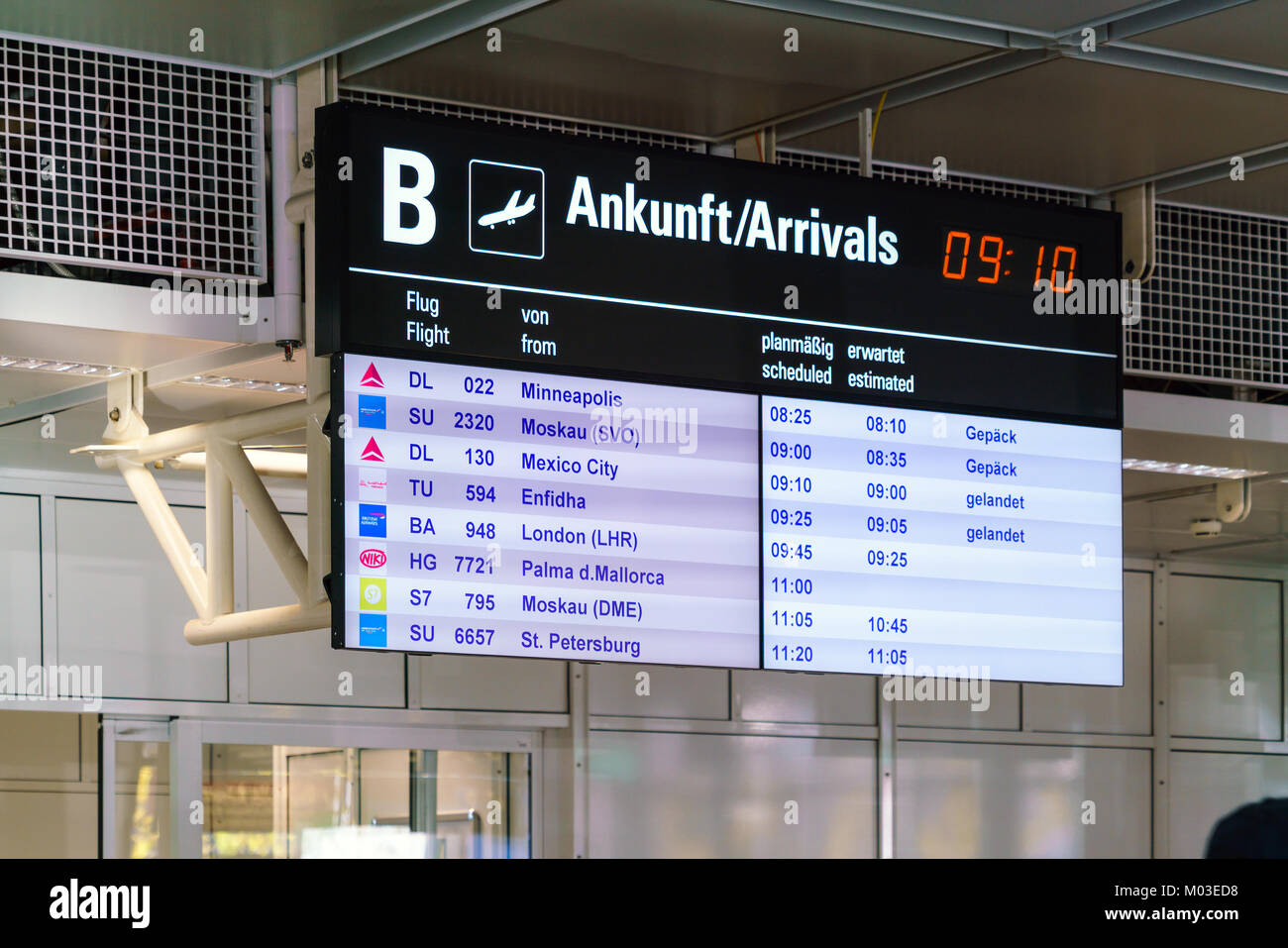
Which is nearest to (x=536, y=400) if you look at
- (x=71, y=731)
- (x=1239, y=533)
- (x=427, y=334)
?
(x=427, y=334)

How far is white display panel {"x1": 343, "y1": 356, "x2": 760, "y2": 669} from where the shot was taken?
422 centimetres

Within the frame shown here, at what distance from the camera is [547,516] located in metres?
4.43

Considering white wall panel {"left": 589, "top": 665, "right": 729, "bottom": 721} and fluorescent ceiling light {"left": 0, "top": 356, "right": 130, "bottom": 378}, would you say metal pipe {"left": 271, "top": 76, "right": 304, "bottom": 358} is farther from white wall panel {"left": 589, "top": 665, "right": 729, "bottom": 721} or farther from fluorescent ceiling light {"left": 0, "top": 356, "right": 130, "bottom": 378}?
white wall panel {"left": 589, "top": 665, "right": 729, "bottom": 721}

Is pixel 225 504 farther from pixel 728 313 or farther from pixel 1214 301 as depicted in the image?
pixel 1214 301

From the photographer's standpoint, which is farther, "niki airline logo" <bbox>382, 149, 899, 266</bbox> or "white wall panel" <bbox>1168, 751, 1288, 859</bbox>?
"white wall panel" <bbox>1168, 751, 1288, 859</bbox>

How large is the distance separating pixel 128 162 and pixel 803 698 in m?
4.58

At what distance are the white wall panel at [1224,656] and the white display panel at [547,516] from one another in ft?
18.0

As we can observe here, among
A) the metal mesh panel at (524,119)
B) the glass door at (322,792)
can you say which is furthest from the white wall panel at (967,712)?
the metal mesh panel at (524,119)

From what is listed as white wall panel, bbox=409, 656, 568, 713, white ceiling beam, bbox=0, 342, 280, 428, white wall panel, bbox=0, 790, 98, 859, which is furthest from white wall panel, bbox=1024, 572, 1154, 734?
white ceiling beam, bbox=0, 342, 280, 428

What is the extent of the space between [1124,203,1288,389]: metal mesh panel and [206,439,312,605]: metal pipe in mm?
2860

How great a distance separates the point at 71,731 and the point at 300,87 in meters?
4.12

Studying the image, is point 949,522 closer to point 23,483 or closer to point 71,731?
point 23,483

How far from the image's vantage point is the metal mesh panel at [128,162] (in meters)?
4.81
